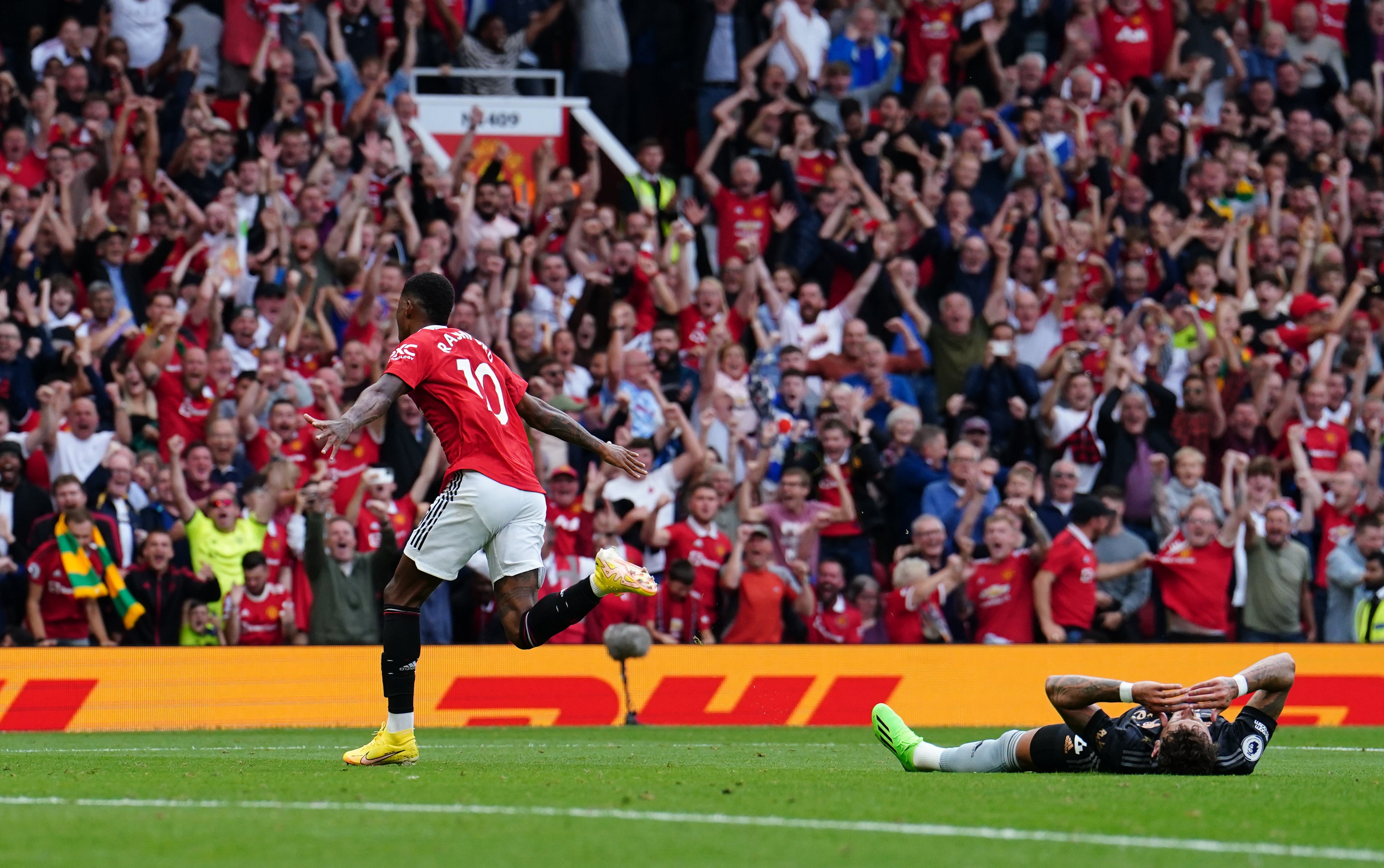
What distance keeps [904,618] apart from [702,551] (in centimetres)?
186

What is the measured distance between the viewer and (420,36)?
2250cm

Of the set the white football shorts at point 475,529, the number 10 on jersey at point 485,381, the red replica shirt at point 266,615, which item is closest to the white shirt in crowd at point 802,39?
the red replica shirt at point 266,615

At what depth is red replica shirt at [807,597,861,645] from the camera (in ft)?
56.1

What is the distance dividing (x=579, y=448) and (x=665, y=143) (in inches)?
251

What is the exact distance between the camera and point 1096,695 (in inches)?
363

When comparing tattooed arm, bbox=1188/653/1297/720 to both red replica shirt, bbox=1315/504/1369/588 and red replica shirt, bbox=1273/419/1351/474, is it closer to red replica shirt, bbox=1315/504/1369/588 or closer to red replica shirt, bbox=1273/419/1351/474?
red replica shirt, bbox=1315/504/1369/588

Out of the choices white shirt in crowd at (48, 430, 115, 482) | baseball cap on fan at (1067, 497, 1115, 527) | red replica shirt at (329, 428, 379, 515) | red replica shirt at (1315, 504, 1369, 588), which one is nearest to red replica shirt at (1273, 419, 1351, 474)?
Answer: red replica shirt at (1315, 504, 1369, 588)

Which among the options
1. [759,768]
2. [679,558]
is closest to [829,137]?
[679,558]

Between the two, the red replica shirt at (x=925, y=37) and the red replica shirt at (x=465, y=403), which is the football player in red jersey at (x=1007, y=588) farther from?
the red replica shirt at (x=925, y=37)

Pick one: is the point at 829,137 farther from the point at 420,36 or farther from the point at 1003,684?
the point at 1003,684

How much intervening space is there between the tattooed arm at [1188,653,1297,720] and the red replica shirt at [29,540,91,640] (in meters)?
9.79

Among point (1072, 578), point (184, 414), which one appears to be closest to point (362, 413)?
point (184, 414)

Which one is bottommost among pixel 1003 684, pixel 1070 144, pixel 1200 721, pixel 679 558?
pixel 1003 684

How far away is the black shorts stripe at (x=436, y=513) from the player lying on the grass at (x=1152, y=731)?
2916mm
